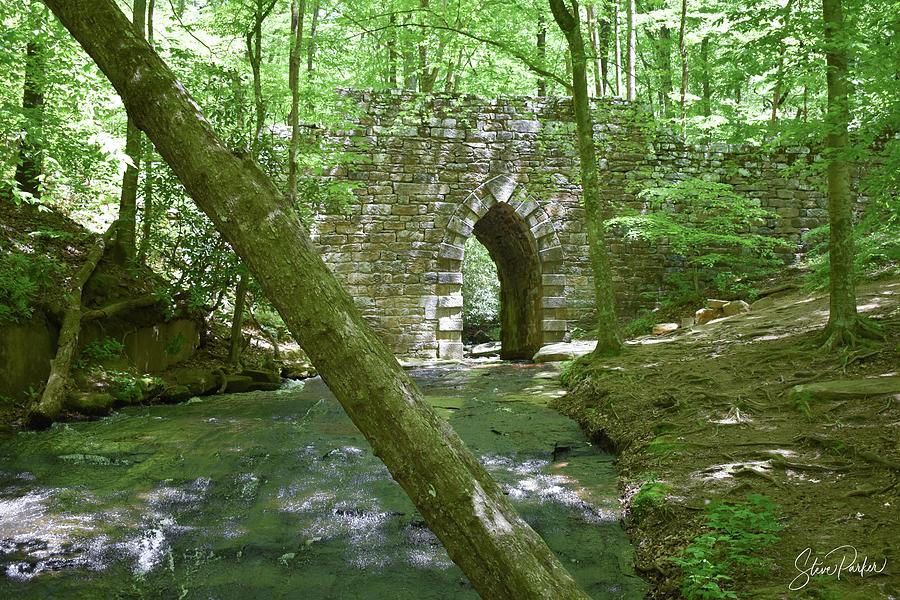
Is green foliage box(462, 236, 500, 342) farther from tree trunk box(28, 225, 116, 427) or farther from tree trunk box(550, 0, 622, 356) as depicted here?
tree trunk box(28, 225, 116, 427)

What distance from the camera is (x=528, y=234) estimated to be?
41.5ft

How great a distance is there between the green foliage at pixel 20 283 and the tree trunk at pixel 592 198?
19.7ft

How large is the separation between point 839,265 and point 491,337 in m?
14.4

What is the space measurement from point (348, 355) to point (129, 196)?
25.0 ft

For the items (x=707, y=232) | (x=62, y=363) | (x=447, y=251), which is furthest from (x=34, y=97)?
(x=707, y=232)

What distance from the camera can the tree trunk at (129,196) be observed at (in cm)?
813

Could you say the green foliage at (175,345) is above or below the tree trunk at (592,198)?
below

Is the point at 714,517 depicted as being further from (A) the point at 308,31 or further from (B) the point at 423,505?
(A) the point at 308,31

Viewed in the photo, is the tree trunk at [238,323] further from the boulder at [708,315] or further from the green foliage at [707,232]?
the boulder at [708,315]

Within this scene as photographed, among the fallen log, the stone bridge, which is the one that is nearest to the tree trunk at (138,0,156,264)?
the fallen log

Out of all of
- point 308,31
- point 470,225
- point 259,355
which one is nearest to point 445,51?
point 470,225

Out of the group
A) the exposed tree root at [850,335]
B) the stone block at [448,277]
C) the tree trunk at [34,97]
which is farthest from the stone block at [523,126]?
the exposed tree root at [850,335]

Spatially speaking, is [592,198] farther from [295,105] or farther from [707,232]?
[707,232]

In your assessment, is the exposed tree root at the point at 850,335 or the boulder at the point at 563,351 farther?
the boulder at the point at 563,351
